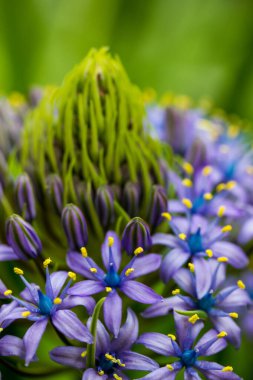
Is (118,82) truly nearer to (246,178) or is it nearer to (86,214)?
(86,214)

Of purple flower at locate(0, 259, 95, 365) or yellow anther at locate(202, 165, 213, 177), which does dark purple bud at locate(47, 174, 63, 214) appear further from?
yellow anther at locate(202, 165, 213, 177)

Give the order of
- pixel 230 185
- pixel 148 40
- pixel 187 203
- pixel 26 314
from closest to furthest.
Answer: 1. pixel 26 314
2. pixel 187 203
3. pixel 230 185
4. pixel 148 40

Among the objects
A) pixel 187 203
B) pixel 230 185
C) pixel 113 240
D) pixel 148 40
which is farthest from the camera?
pixel 148 40

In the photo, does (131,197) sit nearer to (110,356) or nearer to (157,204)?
(157,204)

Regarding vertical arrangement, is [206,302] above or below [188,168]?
below

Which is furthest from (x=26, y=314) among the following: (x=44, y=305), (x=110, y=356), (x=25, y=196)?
(x=25, y=196)

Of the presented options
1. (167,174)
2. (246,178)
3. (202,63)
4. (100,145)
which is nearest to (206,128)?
(246,178)

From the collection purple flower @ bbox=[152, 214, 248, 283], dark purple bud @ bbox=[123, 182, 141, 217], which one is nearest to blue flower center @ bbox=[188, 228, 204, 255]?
purple flower @ bbox=[152, 214, 248, 283]
